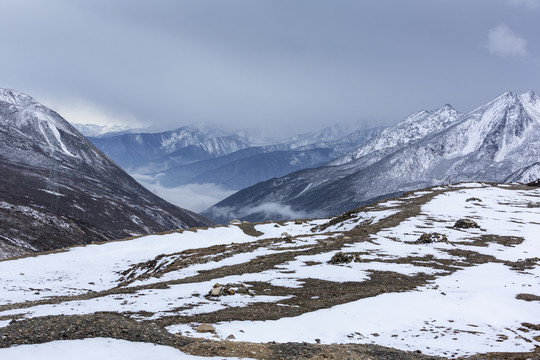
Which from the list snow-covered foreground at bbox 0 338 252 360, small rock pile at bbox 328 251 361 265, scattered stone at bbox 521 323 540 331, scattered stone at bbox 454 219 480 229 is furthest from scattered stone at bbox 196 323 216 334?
scattered stone at bbox 454 219 480 229

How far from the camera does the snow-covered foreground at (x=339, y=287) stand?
60.9 ft

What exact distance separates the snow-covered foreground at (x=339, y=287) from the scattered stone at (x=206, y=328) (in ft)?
1.34

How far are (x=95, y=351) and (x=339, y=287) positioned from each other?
19.4m

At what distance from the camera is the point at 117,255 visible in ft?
204

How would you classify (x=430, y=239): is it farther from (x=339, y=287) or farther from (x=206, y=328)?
(x=206, y=328)

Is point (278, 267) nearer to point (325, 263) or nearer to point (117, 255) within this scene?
point (325, 263)

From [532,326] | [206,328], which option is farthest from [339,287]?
[206,328]

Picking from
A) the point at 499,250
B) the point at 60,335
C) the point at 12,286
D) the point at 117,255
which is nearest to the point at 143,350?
the point at 60,335

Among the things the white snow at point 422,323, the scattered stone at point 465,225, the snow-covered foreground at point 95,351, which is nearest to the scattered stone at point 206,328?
the white snow at point 422,323

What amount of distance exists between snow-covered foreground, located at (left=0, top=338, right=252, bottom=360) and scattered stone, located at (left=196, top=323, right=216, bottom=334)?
4.22 metres

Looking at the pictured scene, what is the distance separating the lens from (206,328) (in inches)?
690

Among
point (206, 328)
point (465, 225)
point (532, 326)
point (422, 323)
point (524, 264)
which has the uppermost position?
point (206, 328)

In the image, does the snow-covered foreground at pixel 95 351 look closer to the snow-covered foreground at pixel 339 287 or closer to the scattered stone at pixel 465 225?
the snow-covered foreground at pixel 339 287

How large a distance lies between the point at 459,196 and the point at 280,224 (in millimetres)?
45646
